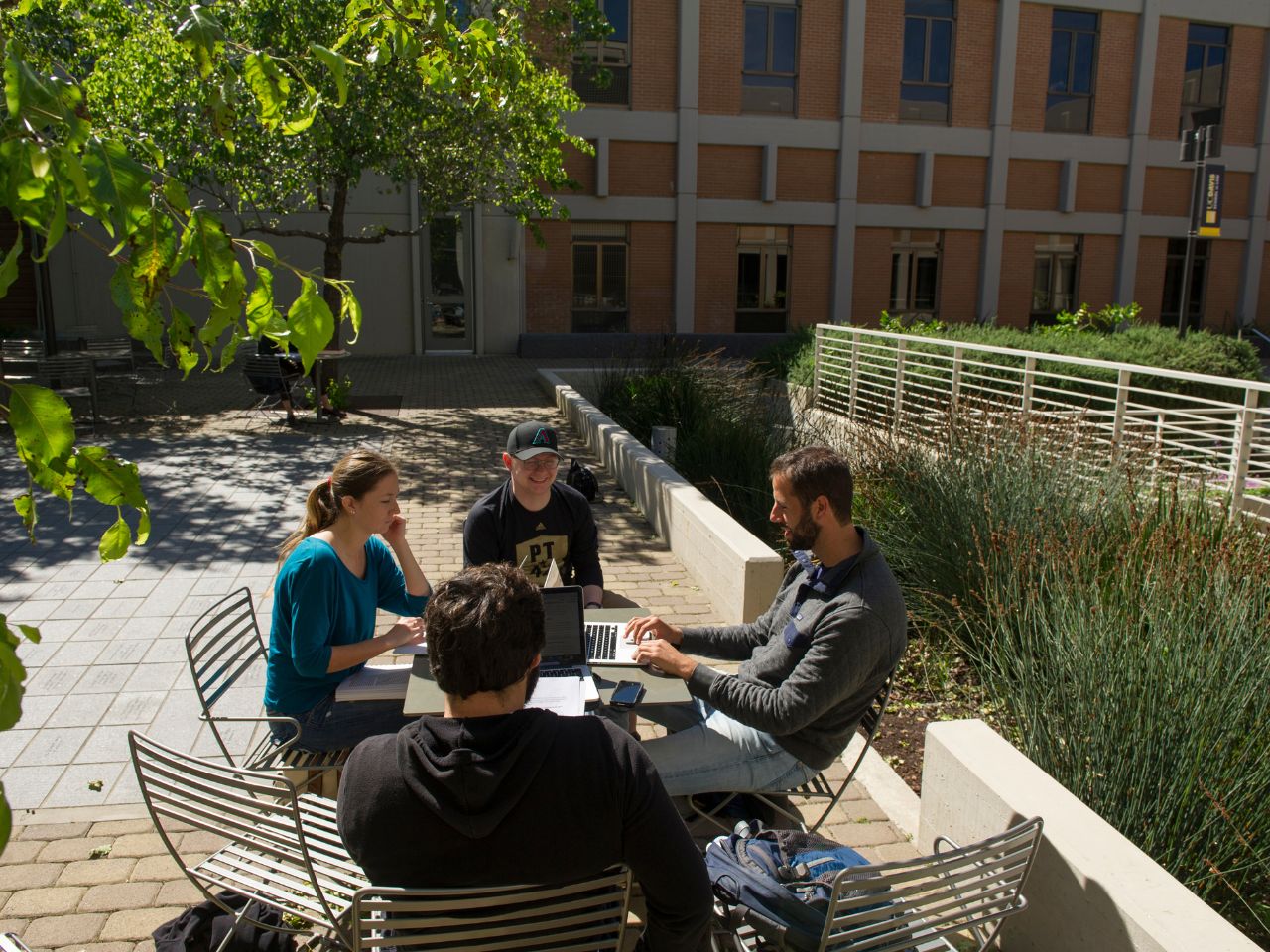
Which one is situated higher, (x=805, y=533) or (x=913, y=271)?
(x=913, y=271)

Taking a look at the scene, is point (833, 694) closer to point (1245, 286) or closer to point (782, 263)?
point (782, 263)

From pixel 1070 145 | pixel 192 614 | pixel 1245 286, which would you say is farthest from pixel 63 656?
pixel 1245 286

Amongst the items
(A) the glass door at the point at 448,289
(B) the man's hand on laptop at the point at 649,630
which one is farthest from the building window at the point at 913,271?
(B) the man's hand on laptop at the point at 649,630

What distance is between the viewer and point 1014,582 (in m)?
4.47

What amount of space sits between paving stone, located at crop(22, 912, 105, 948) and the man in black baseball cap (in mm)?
1952

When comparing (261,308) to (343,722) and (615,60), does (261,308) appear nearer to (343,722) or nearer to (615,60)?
(343,722)

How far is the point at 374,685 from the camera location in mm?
3592

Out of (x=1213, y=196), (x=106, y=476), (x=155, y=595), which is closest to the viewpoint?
Answer: (x=106, y=476)

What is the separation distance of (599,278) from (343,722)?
22.9 meters

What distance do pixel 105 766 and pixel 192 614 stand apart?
2015 mm

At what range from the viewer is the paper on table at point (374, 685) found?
139 inches

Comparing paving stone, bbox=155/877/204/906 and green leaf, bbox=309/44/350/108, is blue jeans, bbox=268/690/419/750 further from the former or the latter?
green leaf, bbox=309/44/350/108

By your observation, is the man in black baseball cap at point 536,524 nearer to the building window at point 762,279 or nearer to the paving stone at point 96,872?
the paving stone at point 96,872

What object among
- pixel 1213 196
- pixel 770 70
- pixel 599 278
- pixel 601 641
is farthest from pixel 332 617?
pixel 770 70
